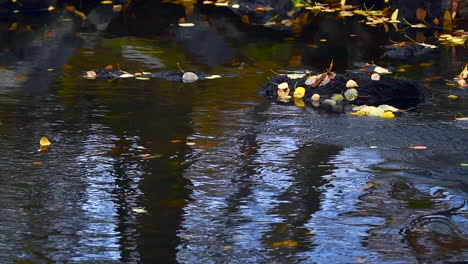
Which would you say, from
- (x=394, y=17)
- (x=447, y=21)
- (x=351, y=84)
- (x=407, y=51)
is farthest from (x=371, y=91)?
(x=394, y=17)

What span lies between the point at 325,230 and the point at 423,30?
8171 millimetres

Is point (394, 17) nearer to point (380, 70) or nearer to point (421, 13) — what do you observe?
point (421, 13)

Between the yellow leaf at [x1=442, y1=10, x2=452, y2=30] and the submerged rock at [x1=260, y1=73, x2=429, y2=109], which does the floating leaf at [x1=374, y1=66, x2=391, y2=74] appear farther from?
the yellow leaf at [x1=442, y1=10, x2=452, y2=30]

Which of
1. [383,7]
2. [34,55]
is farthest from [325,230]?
[383,7]

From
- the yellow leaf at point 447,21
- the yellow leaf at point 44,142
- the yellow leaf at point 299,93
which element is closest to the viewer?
the yellow leaf at point 44,142

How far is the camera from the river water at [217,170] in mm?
5039

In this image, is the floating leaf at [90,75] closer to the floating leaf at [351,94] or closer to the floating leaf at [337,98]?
the floating leaf at [337,98]

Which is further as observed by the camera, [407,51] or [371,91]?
[407,51]

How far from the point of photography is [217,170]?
20.8 feet

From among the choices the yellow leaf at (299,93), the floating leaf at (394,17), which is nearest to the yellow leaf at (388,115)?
the yellow leaf at (299,93)

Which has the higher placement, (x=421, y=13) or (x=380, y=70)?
(x=380, y=70)

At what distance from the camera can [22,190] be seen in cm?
590

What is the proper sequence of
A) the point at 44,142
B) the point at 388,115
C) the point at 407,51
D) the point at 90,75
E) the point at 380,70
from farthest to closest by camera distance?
the point at 407,51 → the point at 380,70 → the point at 90,75 → the point at 388,115 → the point at 44,142

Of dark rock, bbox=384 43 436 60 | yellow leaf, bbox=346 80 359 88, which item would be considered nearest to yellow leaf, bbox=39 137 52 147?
yellow leaf, bbox=346 80 359 88
